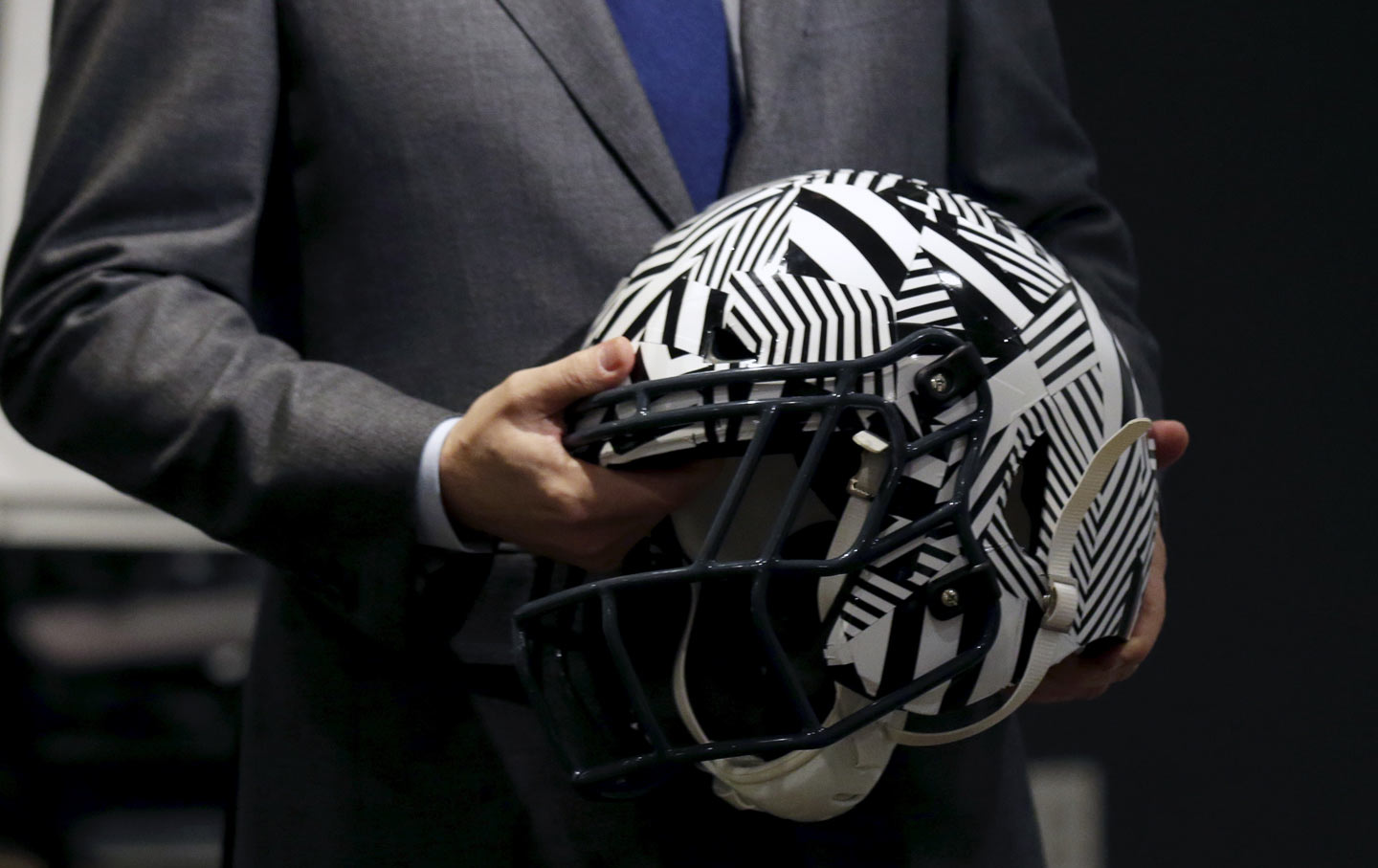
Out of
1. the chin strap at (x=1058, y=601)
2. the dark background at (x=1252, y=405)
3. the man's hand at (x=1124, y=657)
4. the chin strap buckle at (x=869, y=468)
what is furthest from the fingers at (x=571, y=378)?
the dark background at (x=1252, y=405)

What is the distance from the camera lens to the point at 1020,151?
1.04 metres

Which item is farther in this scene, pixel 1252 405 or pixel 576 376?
pixel 1252 405

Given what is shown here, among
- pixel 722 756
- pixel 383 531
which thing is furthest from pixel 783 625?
pixel 383 531

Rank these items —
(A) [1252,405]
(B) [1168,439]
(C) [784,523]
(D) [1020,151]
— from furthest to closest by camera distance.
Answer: (A) [1252,405]
(D) [1020,151]
(B) [1168,439]
(C) [784,523]

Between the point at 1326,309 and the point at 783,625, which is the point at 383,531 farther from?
the point at 1326,309

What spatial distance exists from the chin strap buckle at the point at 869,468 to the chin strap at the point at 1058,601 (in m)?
0.12

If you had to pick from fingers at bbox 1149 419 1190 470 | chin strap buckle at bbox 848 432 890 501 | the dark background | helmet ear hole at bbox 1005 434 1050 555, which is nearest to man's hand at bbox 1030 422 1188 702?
fingers at bbox 1149 419 1190 470

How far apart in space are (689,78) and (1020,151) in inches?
10.4

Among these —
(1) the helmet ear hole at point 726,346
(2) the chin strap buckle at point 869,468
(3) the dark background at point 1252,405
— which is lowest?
(3) the dark background at point 1252,405

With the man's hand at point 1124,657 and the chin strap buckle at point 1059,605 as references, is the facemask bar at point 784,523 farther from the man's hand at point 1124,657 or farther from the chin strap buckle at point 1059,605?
the man's hand at point 1124,657

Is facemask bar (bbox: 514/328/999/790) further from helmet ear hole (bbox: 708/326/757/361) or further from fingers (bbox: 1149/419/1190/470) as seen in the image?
fingers (bbox: 1149/419/1190/470)

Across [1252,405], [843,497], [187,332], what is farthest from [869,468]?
[1252,405]

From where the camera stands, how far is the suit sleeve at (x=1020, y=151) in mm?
1037

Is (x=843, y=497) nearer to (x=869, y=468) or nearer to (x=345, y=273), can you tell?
(x=869, y=468)
